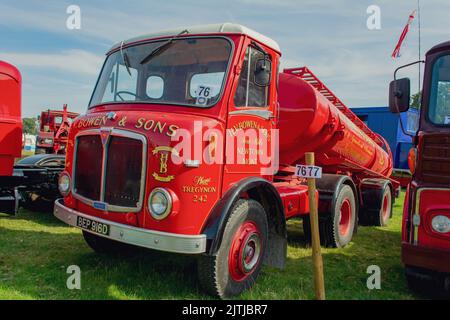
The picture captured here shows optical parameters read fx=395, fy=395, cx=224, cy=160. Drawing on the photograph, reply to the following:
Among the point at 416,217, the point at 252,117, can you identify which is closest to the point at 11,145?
the point at 252,117

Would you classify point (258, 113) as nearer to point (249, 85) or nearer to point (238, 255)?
point (249, 85)

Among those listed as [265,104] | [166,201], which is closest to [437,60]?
[265,104]

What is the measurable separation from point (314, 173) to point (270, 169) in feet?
3.72

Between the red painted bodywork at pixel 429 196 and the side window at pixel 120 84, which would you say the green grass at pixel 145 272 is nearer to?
the red painted bodywork at pixel 429 196

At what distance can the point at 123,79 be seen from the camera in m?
4.39

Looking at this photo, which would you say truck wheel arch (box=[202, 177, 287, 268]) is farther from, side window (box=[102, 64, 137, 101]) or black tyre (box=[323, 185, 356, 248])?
black tyre (box=[323, 185, 356, 248])

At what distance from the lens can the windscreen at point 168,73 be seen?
3.95 m

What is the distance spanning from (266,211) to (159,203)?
143 centimetres

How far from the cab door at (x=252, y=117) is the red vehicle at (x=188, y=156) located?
1 centimetres

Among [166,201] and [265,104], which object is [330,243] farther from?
[166,201]

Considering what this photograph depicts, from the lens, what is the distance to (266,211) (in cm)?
439

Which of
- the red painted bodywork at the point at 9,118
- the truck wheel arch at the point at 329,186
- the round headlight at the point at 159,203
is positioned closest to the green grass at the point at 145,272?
the truck wheel arch at the point at 329,186

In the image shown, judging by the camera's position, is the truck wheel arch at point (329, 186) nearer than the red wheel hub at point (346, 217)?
Yes

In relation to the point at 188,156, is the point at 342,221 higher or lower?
lower
